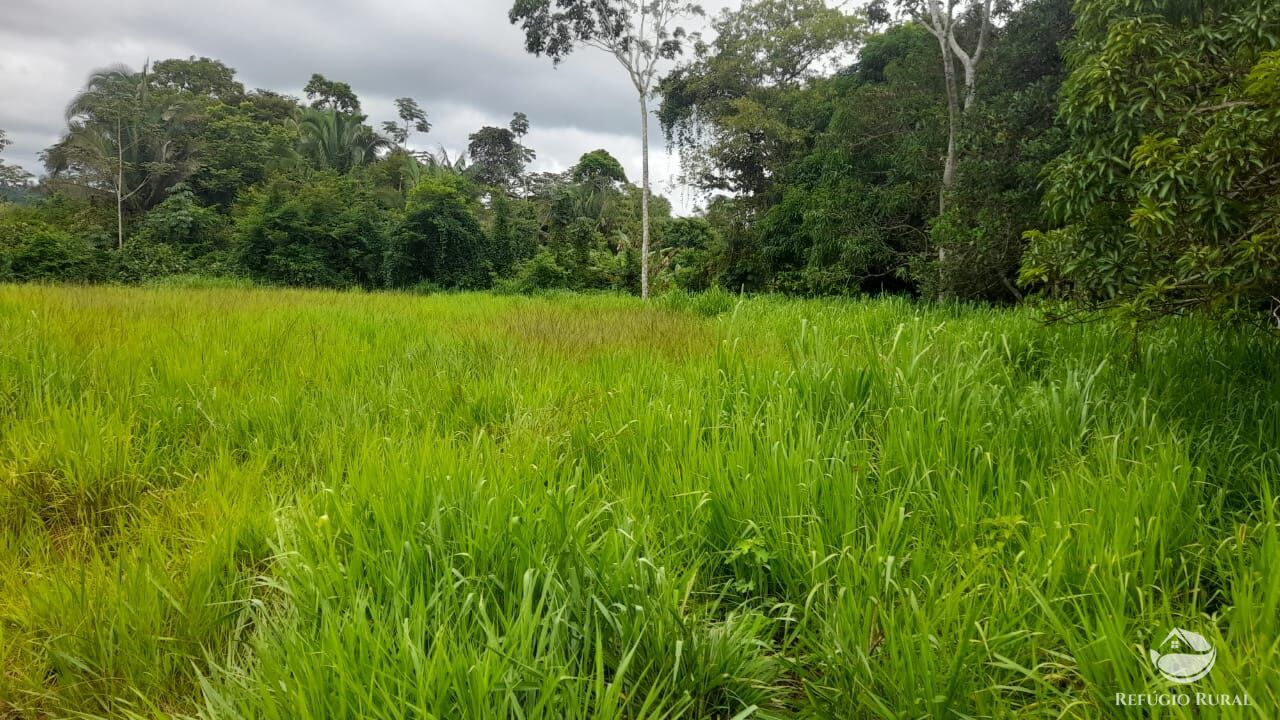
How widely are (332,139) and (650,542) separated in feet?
106

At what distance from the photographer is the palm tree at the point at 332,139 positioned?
27.2 m

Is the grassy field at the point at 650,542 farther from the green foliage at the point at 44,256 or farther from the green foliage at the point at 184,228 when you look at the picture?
the green foliage at the point at 184,228

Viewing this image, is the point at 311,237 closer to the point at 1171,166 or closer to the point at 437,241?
the point at 437,241

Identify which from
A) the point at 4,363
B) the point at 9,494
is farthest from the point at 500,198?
the point at 9,494

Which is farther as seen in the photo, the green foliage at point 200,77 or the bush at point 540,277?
the green foliage at point 200,77

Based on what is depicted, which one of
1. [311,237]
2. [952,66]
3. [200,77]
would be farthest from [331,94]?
[952,66]

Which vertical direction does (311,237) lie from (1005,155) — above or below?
above

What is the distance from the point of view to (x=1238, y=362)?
9.39 ft

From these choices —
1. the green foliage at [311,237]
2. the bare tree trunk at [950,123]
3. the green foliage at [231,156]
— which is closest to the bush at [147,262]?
the green foliage at [311,237]

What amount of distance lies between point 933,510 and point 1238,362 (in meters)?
2.56

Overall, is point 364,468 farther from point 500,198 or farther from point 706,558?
point 500,198

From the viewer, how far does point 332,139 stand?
90.2 ft

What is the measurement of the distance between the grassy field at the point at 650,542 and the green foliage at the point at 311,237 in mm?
17934

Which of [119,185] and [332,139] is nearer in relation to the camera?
[119,185]
